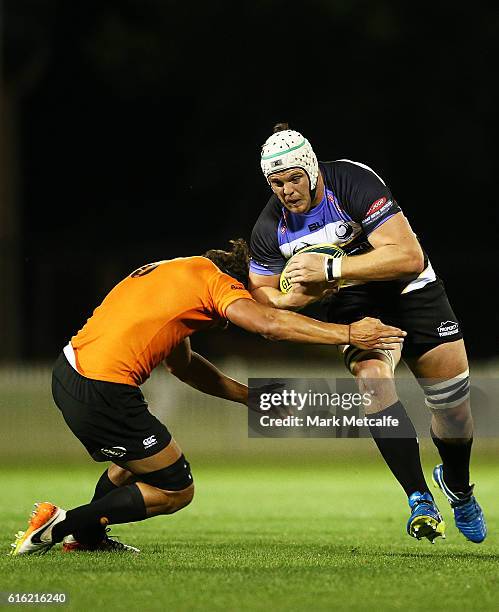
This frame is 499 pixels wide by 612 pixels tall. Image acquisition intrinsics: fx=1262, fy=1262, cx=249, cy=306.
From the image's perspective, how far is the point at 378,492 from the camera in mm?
12414

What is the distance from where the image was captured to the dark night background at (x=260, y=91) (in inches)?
1069

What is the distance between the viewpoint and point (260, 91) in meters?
28.8

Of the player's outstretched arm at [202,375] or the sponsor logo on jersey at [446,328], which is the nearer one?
the player's outstretched arm at [202,375]

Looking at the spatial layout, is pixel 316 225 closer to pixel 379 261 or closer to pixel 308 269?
pixel 308 269

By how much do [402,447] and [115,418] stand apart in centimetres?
164

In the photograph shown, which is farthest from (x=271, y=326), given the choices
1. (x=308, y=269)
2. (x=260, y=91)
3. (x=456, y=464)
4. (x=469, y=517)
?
(x=260, y=91)

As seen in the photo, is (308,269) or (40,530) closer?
(40,530)

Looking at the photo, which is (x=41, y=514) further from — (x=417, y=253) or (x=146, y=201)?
(x=146, y=201)

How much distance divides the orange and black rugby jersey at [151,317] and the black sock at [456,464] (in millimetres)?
1958

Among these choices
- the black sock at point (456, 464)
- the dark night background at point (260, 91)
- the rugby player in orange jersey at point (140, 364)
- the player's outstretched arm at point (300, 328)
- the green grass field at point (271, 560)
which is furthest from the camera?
the dark night background at point (260, 91)

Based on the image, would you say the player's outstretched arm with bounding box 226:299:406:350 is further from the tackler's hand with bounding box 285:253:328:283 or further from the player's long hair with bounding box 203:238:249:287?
the tackler's hand with bounding box 285:253:328:283

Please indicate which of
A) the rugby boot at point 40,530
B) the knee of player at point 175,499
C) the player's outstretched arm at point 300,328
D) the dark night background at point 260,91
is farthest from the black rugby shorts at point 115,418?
the dark night background at point 260,91

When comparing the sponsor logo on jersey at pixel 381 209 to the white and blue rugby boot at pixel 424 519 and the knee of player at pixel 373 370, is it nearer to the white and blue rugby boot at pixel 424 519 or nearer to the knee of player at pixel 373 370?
the knee of player at pixel 373 370

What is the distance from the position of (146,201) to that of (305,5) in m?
6.21
